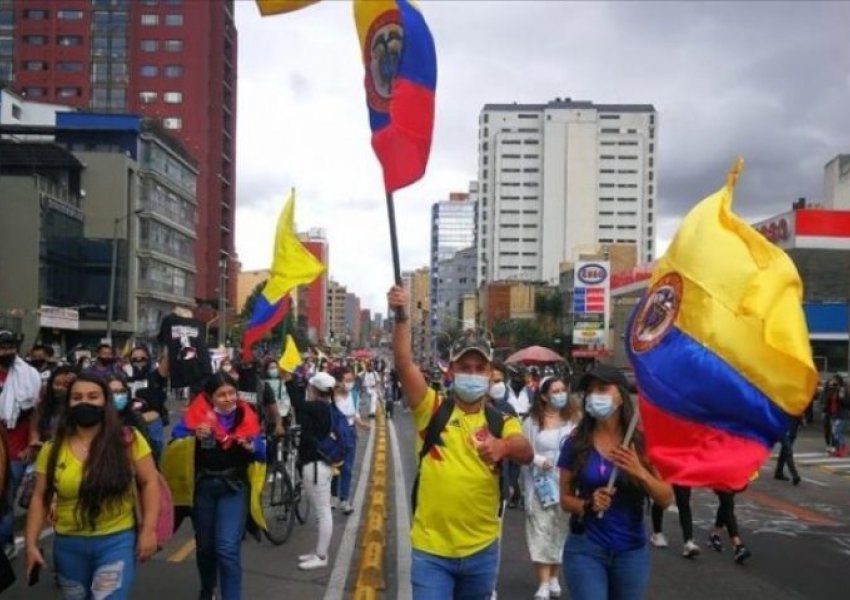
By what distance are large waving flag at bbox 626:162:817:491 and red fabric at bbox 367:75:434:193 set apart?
59.0 inches

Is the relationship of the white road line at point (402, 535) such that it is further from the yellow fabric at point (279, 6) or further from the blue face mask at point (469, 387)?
the yellow fabric at point (279, 6)

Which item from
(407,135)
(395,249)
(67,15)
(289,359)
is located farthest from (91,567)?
(67,15)

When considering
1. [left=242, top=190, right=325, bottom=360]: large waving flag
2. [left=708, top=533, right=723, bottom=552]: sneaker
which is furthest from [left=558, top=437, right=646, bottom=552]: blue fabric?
[left=242, top=190, right=325, bottom=360]: large waving flag

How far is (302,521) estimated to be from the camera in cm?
1066

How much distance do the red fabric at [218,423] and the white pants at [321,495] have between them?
7.92 ft

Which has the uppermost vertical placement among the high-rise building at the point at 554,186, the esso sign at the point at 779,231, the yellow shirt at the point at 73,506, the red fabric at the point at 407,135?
the high-rise building at the point at 554,186

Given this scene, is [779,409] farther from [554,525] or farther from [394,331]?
[554,525]

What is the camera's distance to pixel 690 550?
9109mm

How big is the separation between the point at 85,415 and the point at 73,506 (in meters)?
0.45

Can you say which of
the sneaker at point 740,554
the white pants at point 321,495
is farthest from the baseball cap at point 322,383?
the sneaker at point 740,554

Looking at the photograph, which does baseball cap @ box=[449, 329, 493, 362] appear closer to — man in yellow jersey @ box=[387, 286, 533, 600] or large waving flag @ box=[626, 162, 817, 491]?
man in yellow jersey @ box=[387, 286, 533, 600]

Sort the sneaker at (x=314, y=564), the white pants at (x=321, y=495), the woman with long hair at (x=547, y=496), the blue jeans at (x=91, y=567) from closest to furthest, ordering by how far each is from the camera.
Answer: the blue jeans at (x=91, y=567)
the woman with long hair at (x=547, y=496)
the sneaker at (x=314, y=564)
the white pants at (x=321, y=495)

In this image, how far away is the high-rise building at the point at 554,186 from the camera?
153 meters

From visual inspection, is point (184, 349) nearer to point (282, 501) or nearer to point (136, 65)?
point (282, 501)
